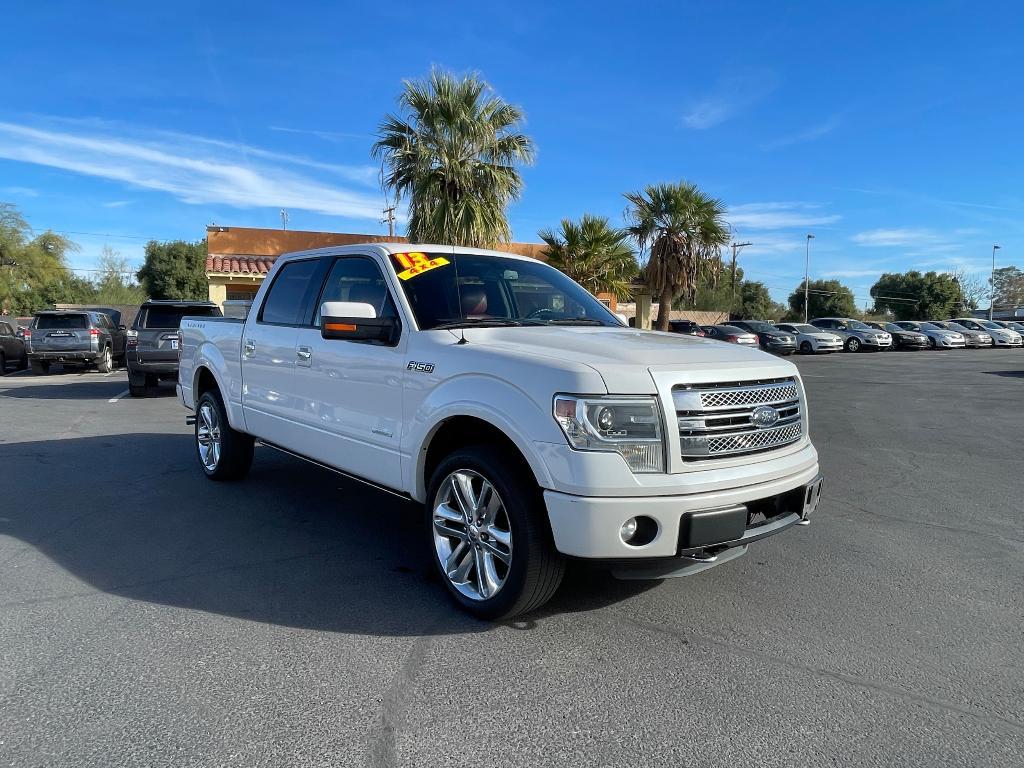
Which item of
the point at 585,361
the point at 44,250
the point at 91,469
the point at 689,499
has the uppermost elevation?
the point at 44,250

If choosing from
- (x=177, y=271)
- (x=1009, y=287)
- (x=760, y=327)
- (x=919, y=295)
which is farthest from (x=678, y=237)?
(x=1009, y=287)

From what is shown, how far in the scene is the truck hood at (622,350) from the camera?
318 centimetres

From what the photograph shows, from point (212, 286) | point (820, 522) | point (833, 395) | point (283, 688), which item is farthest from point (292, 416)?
point (212, 286)

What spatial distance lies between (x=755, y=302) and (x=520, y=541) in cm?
8054

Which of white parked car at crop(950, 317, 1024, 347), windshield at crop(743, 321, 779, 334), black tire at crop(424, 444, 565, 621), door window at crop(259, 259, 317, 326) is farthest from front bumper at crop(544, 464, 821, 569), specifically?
white parked car at crop(950, 317, 1024, 347)

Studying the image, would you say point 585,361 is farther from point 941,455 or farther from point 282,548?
point 941,455

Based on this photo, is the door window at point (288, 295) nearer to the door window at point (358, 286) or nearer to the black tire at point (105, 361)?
the door window at point (358, 286)

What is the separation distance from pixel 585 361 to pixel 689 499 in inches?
29.9

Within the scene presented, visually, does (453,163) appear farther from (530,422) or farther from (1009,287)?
(1009,287)

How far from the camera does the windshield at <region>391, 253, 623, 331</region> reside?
168 inches

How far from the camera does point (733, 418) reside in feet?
11.1

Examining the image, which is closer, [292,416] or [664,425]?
[664,425]

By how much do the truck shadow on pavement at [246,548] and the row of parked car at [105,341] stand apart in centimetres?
612

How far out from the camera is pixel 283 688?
2.93 metres
